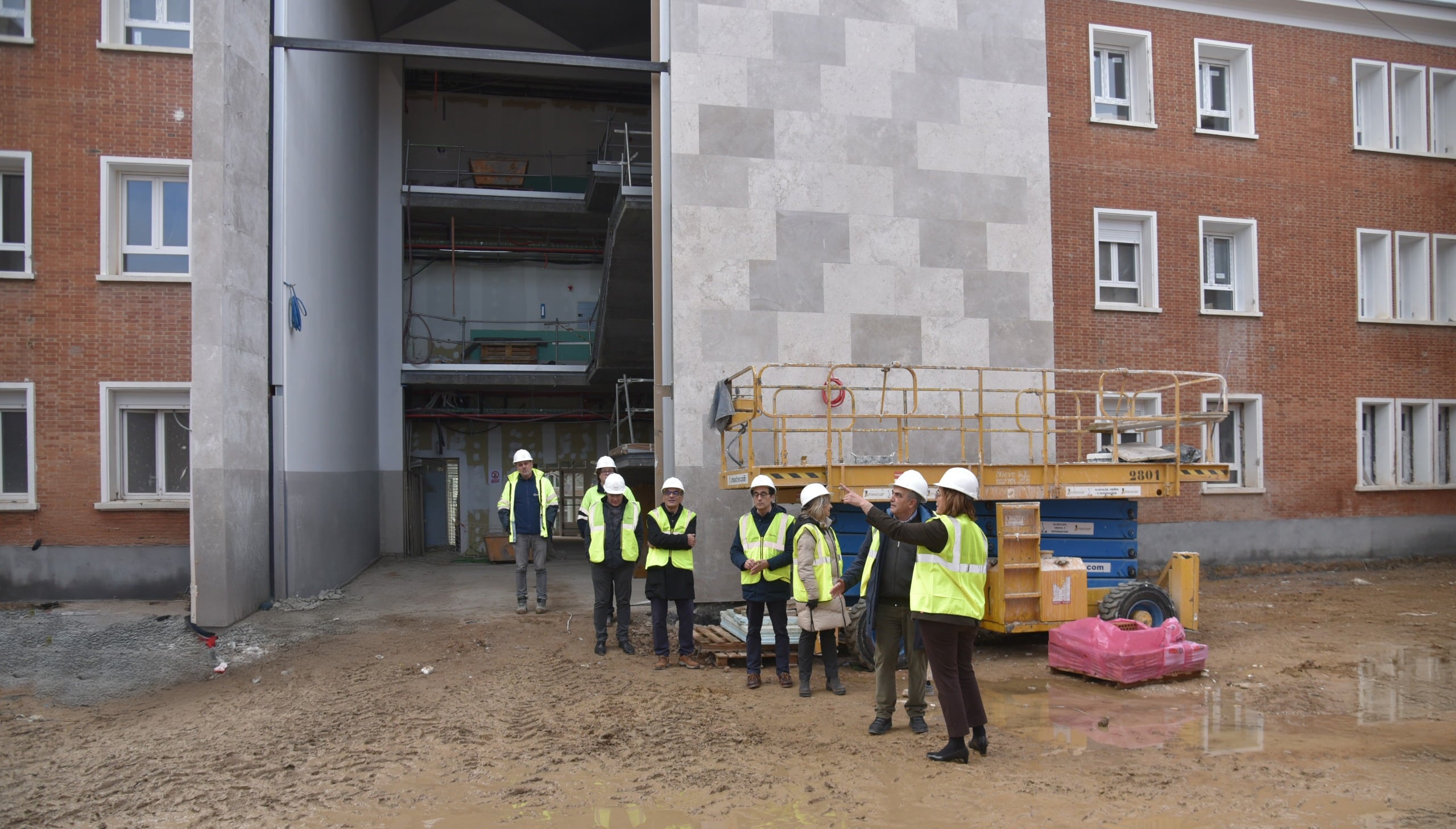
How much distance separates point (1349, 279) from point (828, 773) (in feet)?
55.3

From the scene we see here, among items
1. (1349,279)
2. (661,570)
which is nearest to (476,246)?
(661,570)

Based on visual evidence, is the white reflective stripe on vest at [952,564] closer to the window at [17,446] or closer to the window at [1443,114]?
the window at [17,446]

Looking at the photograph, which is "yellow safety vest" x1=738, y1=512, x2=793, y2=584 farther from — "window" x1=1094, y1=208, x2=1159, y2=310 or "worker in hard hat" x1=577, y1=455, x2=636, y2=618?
"window" x1=1094, y1=208, x2=1159, y2=310

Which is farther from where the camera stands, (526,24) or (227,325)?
(526,24)

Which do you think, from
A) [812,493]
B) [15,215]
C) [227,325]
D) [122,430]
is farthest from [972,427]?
[15,215]

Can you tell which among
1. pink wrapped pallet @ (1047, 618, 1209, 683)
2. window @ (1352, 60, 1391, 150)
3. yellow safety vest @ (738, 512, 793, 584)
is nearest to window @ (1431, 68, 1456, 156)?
window @ (1352, 60, 1391, 150)

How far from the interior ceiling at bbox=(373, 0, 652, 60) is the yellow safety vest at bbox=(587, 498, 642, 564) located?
543 inches

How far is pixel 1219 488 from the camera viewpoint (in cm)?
1750

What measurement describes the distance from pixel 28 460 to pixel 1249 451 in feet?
63.5

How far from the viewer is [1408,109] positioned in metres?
19.4

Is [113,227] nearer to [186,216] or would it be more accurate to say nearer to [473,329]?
[186,216]

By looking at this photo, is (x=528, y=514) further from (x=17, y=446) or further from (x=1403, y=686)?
(x=1403, y=686)

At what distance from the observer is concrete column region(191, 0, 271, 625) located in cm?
1117

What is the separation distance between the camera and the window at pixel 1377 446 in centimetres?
1872
